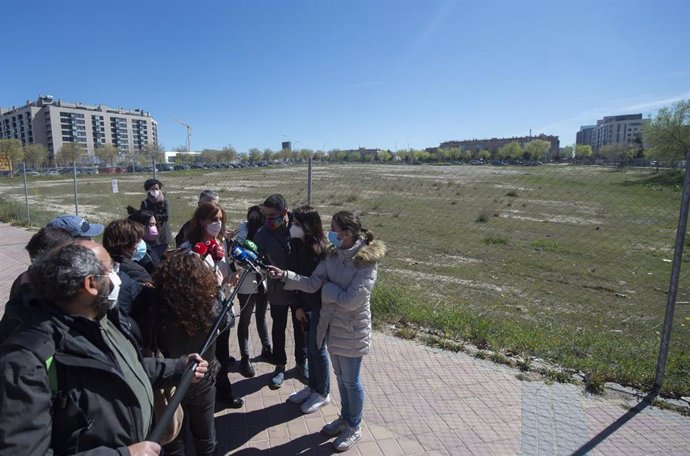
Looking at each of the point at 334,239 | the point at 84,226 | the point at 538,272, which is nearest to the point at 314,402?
the point at 334,239

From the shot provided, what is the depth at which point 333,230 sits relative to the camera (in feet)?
10.8

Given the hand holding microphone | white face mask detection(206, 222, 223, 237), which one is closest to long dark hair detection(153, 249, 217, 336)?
the hand holding microphone

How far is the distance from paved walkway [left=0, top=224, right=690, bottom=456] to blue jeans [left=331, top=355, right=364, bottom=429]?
0.23 metres

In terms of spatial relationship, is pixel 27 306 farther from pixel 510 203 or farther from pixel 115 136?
pixel 115 136

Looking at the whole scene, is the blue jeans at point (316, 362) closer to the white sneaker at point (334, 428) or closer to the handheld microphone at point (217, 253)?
the white sneaker at point (334, 428)

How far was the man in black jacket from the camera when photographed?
1.29 metres

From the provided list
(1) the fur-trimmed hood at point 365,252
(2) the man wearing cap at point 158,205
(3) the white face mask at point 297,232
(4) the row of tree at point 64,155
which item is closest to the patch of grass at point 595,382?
(1) the fur-trimmed hood at point 365,252

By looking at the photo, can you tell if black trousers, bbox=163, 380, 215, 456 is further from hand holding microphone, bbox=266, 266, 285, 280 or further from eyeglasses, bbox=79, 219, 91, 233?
eyeglasses, bbox=79, 219, 91, 233

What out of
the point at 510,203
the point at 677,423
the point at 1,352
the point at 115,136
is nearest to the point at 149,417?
the point at 1,352

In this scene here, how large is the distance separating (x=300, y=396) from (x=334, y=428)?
560mm

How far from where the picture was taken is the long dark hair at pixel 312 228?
353 centimetres

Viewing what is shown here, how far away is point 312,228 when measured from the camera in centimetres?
353

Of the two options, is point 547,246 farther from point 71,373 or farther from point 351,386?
point 71,373

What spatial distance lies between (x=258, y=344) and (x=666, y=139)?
57.6m
